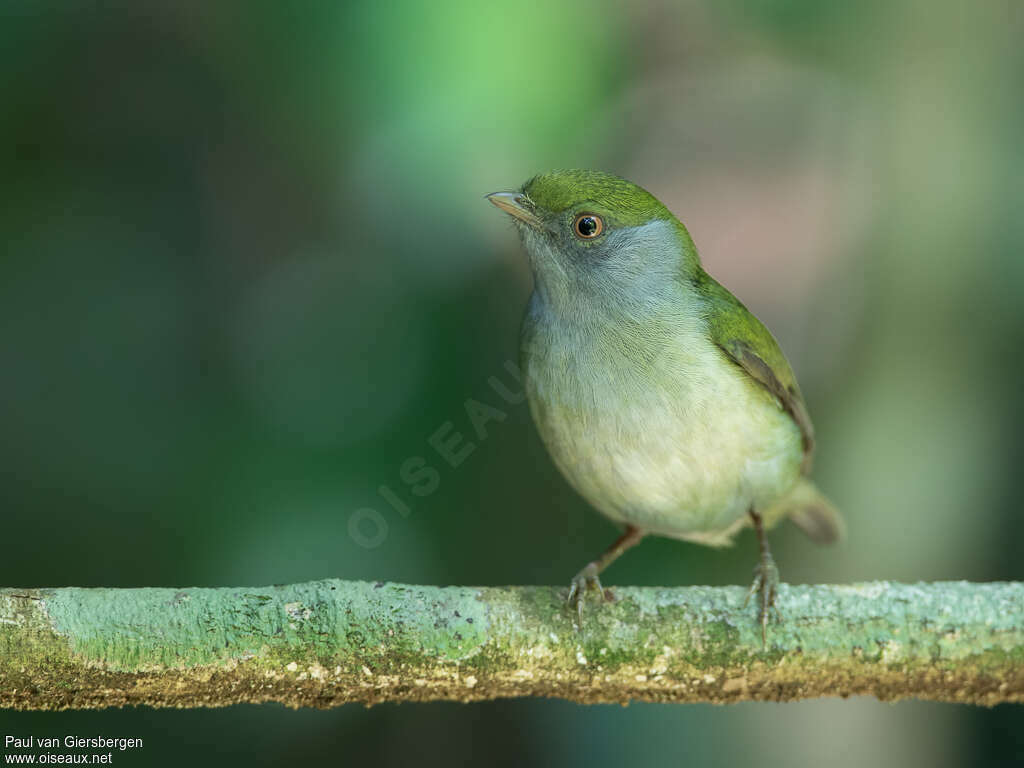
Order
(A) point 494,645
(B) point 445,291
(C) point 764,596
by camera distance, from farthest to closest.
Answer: (B) point 445,291
(C) point 764,596
(A) point 494,645

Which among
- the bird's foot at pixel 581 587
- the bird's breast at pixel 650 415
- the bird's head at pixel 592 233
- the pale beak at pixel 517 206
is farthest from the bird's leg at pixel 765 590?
the pale beak at pixel 517 206

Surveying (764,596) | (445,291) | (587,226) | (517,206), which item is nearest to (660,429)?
(764,596)

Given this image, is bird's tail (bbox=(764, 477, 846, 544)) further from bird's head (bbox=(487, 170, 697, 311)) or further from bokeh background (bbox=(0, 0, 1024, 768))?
bird's head (bbox=(487, 170, 697, 311))

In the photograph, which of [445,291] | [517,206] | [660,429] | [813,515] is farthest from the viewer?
[813,515]

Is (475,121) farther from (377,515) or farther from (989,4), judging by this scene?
(989,4)

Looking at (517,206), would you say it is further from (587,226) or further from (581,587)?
(581,587)

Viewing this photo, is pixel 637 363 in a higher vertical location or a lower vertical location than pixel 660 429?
higher

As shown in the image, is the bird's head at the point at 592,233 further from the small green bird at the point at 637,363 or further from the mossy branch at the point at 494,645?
the mossy branch at the point at 494,645
